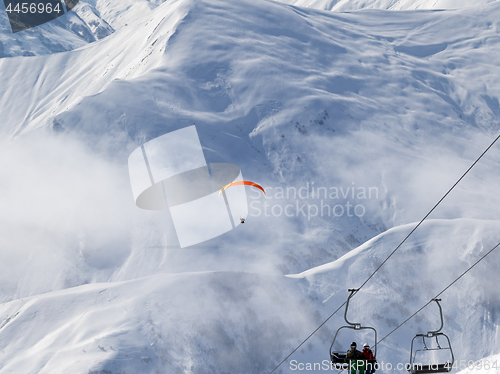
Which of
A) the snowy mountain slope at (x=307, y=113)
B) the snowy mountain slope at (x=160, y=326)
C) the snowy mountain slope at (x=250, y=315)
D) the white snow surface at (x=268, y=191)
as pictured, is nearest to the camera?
the snowy mountain slope at (x=160, y=326)

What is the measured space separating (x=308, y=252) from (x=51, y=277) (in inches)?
1172

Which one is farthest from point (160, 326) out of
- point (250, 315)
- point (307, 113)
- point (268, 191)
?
point (307, 113)

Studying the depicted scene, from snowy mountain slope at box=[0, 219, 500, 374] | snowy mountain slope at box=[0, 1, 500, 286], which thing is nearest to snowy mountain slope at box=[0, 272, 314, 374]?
snowy mountain slope at box=[0, 219, 500, 374]

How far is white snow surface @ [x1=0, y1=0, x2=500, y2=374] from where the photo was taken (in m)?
35.4

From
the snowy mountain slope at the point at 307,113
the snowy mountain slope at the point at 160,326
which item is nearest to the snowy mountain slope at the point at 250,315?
the snowy mountain slope at the point at 160,326

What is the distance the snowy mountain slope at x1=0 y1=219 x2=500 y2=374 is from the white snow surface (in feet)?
0.47

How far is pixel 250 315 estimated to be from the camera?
3553 centimetres

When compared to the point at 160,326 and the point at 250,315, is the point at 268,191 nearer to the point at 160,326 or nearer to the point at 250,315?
the point at 250,315

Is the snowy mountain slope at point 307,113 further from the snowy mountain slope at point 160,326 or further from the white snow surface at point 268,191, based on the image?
the snowy mountain slope at point 160,326

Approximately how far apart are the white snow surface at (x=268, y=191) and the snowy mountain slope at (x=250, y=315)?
5.6 inches

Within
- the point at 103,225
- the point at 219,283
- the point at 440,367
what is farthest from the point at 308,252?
the point at 440,367

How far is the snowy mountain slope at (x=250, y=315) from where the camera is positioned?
32938 millimetres

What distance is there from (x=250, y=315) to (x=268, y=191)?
28.3m

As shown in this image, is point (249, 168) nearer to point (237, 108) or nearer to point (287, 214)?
point (287, 214)
